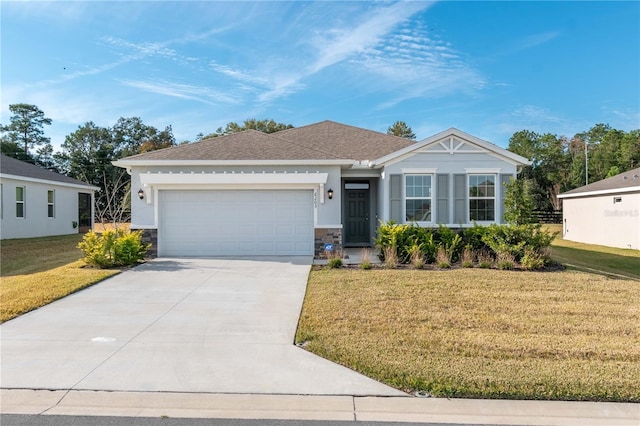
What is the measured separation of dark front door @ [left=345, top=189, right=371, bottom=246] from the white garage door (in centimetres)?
288

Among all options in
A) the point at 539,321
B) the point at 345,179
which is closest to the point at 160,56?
the point at 345,179

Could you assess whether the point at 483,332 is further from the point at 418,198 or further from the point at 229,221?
the point at 229,221

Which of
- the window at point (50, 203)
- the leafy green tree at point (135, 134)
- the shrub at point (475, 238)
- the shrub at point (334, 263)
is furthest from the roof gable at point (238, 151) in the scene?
the leafy green tree at point (135, 134)

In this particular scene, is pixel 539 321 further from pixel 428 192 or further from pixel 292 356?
pixel 428 192

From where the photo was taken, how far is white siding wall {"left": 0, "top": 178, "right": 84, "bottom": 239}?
16688mm

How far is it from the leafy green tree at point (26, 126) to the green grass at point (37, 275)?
36691 mm

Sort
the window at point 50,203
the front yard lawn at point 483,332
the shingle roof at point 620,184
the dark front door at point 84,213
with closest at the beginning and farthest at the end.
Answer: the front yard lawn at point 483,332 < the shingle roof at point 620,184 < the window at point 50,203 < the dark front door at point 84,213

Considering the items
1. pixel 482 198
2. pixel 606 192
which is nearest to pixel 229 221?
pixel 482 198

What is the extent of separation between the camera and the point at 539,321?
596 centimetres

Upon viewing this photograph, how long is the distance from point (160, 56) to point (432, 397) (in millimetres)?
14297

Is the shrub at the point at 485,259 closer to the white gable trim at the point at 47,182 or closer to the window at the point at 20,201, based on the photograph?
the white gable trim at the point at 47,182

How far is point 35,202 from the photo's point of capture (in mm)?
18531

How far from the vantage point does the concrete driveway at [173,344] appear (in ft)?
13.2

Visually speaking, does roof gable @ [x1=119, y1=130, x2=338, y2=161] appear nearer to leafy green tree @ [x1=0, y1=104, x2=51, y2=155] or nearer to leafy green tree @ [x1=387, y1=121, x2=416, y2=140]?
leafy green tree @ [x1=387, y1=121, x2=416, y2=140]
